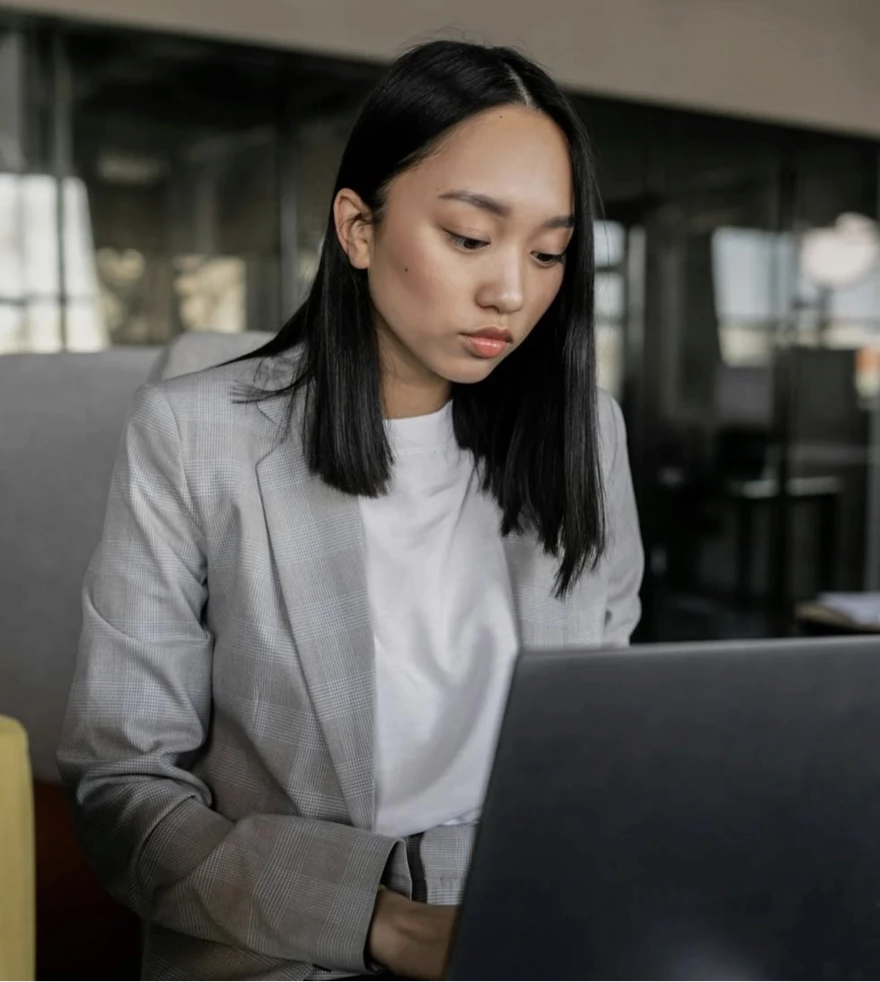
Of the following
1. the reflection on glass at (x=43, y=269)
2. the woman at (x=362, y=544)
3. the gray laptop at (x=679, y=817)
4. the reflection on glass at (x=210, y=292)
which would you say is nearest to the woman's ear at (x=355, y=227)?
the woman at (x=362, y=544)

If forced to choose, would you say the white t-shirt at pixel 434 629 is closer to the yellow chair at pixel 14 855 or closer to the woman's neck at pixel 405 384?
the woman's neck at pixel 405 384

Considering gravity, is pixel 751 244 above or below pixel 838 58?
below

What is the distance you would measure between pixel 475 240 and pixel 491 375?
27 cm

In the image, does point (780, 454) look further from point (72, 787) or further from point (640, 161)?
point (72, 787)

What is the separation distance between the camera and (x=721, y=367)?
5.45 metres

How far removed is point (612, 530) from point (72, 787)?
0.67 m

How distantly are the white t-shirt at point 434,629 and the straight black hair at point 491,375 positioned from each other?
1.5 inches

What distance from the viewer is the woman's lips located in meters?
1.13

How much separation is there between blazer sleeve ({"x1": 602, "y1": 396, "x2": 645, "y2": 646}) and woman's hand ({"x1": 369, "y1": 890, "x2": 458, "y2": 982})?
0.60 meters

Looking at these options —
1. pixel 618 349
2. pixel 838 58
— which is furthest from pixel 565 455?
pixel 838 58

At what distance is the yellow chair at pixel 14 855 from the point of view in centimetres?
85

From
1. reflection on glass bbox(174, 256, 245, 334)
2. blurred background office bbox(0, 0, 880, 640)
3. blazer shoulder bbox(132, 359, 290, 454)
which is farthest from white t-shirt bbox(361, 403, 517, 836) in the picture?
reflection on glass bbox(174, 256, 245, 334)

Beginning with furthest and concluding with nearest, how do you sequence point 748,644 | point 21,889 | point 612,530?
point 612,530, point 21,889, point 748,644

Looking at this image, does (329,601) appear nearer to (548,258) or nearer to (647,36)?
(548,258)
